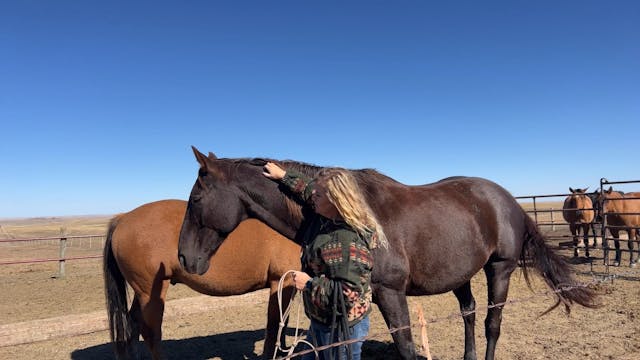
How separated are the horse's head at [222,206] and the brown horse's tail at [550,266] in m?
2.40

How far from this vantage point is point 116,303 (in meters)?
4.17

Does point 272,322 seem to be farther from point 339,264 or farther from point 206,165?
point 339,264

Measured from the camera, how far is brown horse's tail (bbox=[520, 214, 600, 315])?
3.54 m

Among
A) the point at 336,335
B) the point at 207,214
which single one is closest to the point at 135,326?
the point at 207,214

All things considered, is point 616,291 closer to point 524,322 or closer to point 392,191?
point 524,322

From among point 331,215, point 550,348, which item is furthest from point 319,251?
point 550,348

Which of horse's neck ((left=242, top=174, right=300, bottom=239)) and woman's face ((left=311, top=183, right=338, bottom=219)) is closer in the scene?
woman's face ((left=311, top=183, right=338, bottom=219))

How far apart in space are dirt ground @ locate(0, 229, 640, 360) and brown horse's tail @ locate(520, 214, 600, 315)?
0.85 ft

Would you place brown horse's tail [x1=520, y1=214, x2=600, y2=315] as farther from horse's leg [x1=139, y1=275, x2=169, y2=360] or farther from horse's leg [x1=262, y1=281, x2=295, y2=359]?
horse's leg [x1=139, y1=275, x2=169, y2=360]

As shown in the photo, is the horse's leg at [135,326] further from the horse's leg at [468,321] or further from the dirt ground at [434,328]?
the horse's leg at [468,321]

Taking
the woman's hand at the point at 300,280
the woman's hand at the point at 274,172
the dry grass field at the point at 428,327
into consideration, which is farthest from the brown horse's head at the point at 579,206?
the woman's hand at the point at 300,280

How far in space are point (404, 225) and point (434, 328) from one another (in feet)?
10.9

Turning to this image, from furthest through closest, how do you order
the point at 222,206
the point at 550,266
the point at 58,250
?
the point at 58,250
the point at 550,266
the point at 222,206

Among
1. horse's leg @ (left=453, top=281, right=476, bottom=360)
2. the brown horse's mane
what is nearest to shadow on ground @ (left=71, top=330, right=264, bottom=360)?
horse's leg @ (left=453, top=281, right=476, bottom=360)
